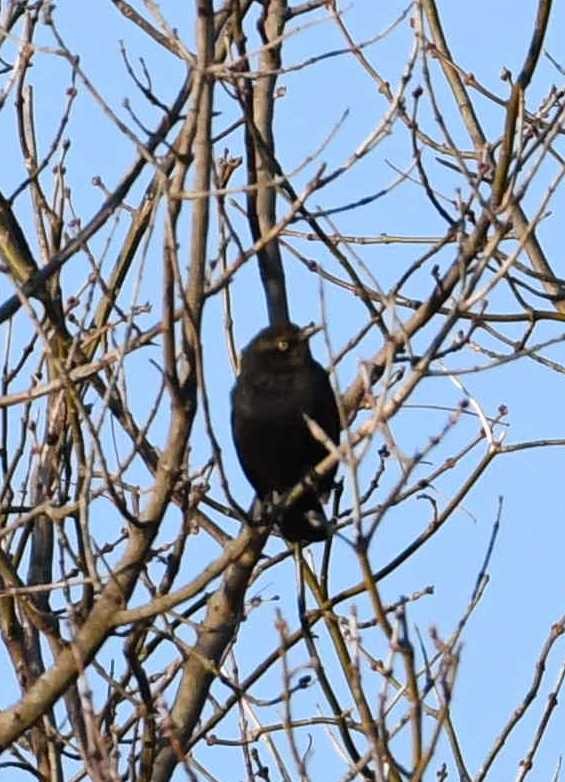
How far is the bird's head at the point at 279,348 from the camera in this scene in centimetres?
599

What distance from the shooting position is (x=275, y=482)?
20.1 feet

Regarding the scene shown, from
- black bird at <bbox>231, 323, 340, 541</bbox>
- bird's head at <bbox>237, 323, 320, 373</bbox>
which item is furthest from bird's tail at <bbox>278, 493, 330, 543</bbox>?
bird's head at <bbox>237, 323, 320, 373</bbox>

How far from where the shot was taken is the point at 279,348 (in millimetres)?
6004

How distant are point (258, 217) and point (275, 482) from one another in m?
1.00

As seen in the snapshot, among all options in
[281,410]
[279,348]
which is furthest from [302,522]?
[279,348]

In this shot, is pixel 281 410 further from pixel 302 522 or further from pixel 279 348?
pixel 302 522

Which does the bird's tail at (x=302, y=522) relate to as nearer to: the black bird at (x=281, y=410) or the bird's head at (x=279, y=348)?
the black bird at (x=281, y=410)

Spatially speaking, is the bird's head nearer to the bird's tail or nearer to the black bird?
the black bird

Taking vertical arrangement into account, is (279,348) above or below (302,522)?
above

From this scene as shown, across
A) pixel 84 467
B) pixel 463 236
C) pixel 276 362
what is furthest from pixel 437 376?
pixel 276 362

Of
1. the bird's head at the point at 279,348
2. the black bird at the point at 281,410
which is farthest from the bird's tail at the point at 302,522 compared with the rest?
the bird's head at the point at 279,348

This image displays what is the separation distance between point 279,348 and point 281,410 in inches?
7.5

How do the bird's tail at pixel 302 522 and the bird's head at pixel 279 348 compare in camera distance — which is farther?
the bird's head at pixel 279 348

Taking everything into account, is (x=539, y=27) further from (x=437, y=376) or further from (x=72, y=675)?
(x=72, y=675)
